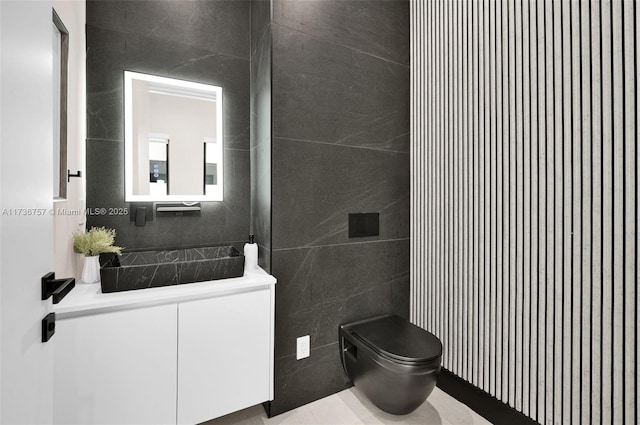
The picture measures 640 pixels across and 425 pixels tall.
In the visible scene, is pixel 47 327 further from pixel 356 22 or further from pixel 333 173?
pixel 356 22

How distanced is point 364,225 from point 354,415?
111 centimetres

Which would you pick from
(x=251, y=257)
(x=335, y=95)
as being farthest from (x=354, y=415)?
(x=335, y=95)

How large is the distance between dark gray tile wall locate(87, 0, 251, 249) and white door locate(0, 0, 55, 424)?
86cm

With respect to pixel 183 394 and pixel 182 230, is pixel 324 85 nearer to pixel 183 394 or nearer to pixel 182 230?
pixel 182 230

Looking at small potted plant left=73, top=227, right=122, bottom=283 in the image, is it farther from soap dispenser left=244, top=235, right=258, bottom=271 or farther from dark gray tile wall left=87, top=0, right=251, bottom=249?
soap dispenser left=244, top=235, right=258, bottom=271

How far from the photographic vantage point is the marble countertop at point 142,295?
1.20m

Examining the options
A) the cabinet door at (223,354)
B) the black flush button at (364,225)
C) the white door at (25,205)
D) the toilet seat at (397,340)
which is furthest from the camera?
the black flush button at (364,225)

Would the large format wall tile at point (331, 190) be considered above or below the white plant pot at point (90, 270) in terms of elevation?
above

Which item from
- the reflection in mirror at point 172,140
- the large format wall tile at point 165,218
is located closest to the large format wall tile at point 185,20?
the reflection in mirror at point 172,140

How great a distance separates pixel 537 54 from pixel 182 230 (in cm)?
206

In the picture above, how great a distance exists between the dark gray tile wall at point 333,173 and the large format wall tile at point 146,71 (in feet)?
1.32

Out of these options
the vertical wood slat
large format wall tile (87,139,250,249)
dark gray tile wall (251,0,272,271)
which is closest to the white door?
large format wall tile (87,139,250,249)

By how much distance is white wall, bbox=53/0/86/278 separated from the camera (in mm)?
1262

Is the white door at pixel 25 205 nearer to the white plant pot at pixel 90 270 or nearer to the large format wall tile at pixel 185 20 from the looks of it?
the white plant pot at pixel 90 270
